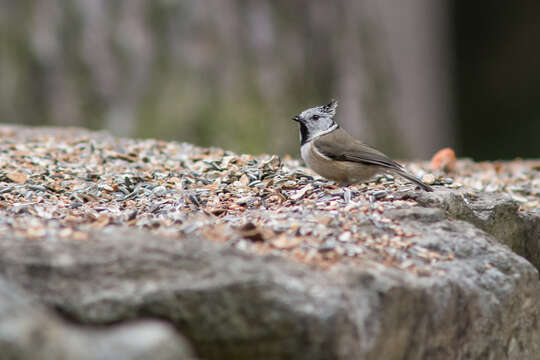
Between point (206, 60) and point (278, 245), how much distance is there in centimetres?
533

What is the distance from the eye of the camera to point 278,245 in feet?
7.38

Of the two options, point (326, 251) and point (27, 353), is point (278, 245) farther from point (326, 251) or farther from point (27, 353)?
point (27, 353)

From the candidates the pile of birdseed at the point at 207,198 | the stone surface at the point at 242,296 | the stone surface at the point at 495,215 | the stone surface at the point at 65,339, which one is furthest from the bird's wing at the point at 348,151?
the stone surface at the point at 65,339

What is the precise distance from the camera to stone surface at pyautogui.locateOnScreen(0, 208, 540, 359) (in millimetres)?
1842

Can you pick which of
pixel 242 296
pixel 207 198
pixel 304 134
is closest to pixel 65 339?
pixel 242 296

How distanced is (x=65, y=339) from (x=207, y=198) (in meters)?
1.58

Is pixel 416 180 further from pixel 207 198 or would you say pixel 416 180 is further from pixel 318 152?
pixel 207 198

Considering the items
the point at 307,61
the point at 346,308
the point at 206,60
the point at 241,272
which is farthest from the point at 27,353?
the point at 307,61

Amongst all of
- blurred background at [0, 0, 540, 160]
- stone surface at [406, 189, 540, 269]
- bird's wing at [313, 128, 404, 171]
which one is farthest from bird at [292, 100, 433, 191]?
blurred background at [0, 0, 540, 160]

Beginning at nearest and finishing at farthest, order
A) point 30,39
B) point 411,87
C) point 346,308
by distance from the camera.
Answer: point 346,308, point 30,39, point 411,87

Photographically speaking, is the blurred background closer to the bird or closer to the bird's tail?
the bird

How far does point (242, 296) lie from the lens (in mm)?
1858

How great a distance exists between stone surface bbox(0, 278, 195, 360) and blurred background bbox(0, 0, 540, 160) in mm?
5355

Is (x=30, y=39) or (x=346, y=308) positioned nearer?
(x=346, y=308)
